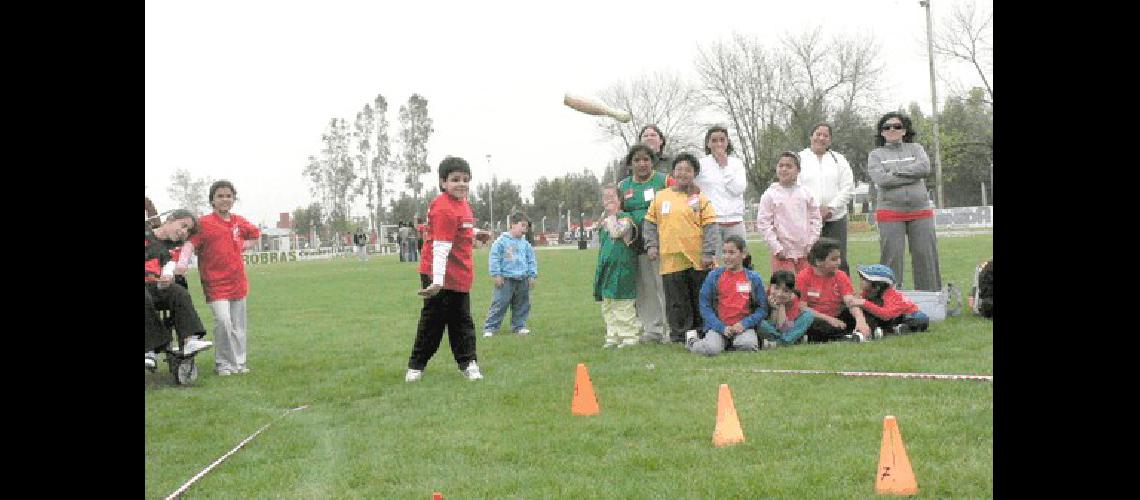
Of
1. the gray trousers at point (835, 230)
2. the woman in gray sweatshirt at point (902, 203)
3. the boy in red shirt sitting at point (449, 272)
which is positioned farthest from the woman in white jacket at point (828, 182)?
the boy in red shirt sitting at point (449, 272)

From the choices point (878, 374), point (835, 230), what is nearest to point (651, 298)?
point (835, 230)

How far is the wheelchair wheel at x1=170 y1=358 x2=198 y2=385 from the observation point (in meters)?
8.42

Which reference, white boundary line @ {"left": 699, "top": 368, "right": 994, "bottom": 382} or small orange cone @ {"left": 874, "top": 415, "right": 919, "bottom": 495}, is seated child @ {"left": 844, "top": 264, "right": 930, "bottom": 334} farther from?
small orange cone @ {"left": 874, "top": 415, "right": 919, "bottom": 495}

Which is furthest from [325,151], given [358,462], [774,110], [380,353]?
[358,462]

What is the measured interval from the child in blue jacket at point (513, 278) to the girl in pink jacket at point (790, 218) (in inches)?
131

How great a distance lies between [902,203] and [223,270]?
6.53 m

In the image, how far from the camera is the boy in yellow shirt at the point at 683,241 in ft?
30.1

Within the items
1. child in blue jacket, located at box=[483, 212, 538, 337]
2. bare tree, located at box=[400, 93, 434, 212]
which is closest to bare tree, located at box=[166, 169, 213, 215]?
bare tree, located at box=[400, 93, 434, 212]

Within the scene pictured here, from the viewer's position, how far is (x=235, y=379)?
8.71 meters

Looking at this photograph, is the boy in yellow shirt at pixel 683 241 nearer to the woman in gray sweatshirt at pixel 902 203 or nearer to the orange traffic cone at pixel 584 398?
the woman in gray sweatshirt at pixel 902 203

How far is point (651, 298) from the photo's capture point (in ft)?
32.8

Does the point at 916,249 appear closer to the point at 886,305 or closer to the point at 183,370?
the point at 886,305
